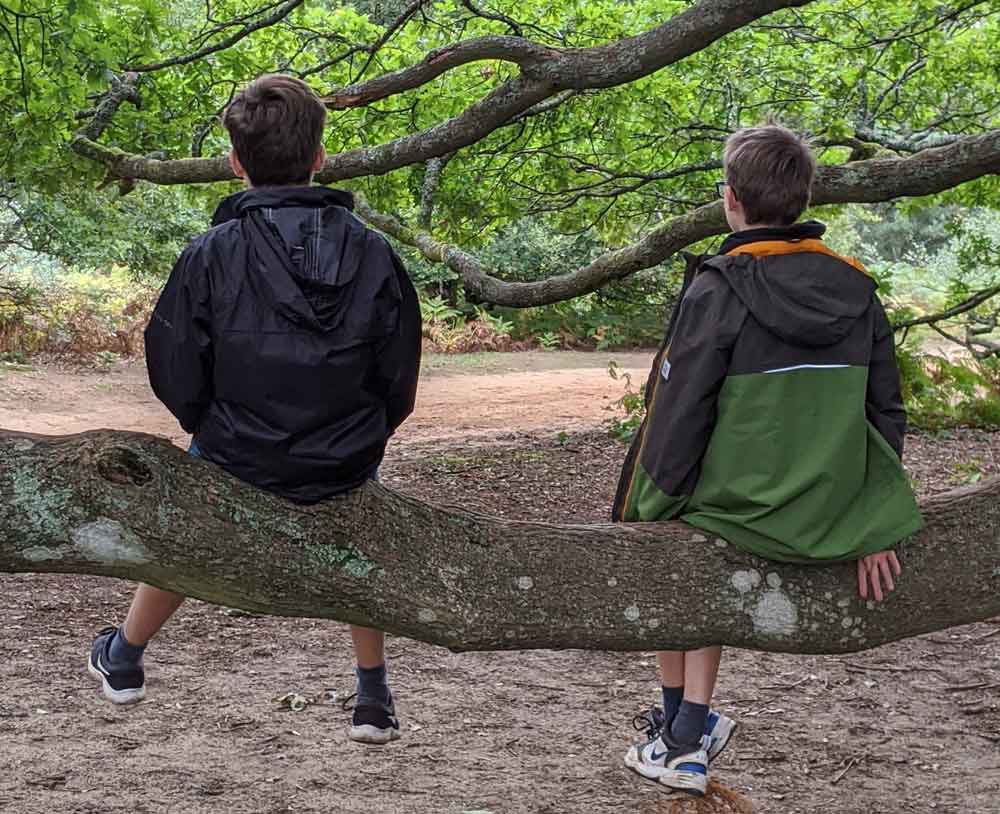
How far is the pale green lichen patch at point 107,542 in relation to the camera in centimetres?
241

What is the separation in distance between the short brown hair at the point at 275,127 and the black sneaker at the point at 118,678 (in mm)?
1422

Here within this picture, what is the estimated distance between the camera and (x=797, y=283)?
3.02m

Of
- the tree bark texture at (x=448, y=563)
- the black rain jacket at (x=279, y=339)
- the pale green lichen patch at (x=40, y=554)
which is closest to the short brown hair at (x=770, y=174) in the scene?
the tree bark texture at (x=448, y=563)

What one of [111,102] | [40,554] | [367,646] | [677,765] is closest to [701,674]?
[677,765]

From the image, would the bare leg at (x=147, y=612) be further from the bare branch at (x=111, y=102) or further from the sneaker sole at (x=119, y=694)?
the bare branch at (x=111, y=102)

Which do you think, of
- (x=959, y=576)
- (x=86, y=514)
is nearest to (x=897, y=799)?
(x=959, y=576)

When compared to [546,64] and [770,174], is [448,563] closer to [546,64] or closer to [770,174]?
[770,174]

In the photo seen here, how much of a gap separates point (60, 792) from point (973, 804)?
Result: 3289 mm

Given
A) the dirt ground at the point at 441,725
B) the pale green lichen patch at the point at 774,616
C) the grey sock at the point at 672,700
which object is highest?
the pale green lichen patch at the point at 774,616

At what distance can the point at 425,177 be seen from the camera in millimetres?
8734

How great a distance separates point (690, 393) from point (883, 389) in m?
0.50

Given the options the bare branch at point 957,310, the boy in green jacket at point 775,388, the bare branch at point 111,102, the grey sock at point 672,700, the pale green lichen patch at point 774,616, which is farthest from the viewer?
the bare branch at point 957,310

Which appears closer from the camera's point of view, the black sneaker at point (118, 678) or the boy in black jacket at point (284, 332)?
the boy in black jacket at point (284, 332)

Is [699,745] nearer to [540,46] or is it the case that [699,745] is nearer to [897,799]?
[897,799]
